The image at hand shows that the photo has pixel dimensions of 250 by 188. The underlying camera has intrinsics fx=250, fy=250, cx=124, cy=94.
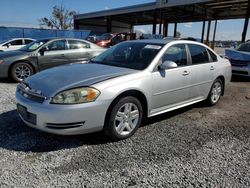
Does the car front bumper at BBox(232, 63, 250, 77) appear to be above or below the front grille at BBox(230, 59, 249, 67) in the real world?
below

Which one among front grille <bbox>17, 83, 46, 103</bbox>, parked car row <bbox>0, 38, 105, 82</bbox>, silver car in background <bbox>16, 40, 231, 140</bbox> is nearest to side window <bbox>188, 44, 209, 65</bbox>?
silver car in background <bbox>16, 40, 231, 140</bbox>

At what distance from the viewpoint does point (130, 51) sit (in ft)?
14.7

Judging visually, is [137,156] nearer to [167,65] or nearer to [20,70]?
[167,65]

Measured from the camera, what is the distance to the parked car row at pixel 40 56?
753cm

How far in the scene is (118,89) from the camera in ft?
11.1

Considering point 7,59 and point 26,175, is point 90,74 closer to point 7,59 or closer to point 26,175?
point 26,175

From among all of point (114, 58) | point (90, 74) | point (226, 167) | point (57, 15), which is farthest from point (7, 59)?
point (57, 15)

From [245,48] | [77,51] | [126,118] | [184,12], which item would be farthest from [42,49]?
[184,12]

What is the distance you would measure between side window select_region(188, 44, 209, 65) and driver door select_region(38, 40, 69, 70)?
476 cm

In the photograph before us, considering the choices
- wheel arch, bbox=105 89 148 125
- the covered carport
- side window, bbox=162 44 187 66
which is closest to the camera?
wheel arch, bbox=105 89 148 125

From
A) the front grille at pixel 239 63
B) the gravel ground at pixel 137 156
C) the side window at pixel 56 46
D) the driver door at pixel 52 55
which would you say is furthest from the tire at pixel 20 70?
the front grille at pixel 239 63

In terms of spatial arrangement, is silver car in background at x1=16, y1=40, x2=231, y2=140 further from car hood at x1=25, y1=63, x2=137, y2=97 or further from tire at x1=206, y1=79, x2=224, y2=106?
tire at x1=206, y1=79, x2=224, y2=106

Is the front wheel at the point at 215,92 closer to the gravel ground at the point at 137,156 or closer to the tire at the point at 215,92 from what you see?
the tire at the point at 215,92

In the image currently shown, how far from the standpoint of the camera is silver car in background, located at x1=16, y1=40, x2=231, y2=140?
318cm
